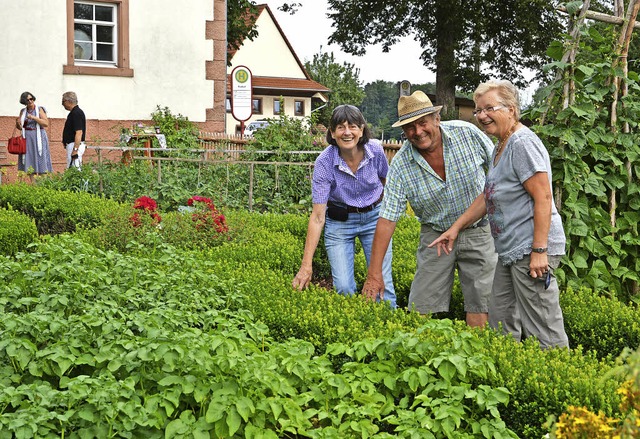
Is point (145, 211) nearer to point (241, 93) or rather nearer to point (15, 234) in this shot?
point (15, 234)

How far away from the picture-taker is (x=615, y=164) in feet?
21.5

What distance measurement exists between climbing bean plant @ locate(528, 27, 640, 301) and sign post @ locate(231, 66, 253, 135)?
40.1 feet

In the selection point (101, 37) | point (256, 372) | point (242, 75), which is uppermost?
point (101, 37)

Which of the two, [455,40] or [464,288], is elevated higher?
[455,40]

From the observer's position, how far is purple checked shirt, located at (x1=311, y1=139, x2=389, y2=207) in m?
6.31

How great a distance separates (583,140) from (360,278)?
7.06 feet

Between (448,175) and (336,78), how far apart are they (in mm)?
58677

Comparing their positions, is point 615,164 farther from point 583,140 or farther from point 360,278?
point 360,278

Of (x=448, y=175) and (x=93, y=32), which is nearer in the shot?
(x=448, y=175)

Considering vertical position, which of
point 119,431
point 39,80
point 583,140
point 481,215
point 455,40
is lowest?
point 119,431

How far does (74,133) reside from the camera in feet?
48.6

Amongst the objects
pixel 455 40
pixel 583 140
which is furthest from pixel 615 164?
pixel 455 40

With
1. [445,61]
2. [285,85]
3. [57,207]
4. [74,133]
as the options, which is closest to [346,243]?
[57,207]

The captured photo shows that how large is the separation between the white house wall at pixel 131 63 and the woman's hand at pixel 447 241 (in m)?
13.2
